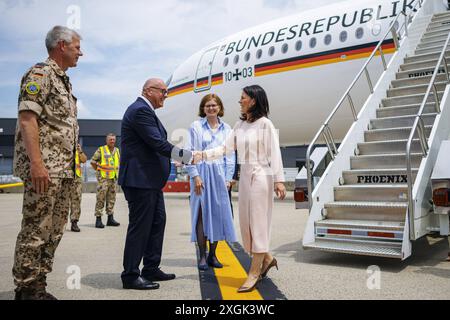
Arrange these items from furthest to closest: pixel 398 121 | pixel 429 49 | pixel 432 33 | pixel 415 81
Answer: pixel 432 33, pixel 429 49, pixel 415 81, pixel 398 121

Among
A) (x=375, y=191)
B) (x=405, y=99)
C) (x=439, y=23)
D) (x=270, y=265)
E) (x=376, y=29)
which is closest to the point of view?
(x=270, y=265)

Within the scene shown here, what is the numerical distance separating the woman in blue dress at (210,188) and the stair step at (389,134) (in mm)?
2192

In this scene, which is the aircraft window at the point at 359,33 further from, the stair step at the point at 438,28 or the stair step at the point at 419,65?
the stair step at the point at 419,65

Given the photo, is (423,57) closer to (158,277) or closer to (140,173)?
(140,173)

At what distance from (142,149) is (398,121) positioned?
3662 mm

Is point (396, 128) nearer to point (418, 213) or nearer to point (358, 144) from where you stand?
point (358, 144)

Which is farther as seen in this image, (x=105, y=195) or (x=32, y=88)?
(x=105, y=195)

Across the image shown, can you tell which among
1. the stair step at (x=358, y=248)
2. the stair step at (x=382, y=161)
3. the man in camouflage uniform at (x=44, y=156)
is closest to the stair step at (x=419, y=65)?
the stair step at (x=382, y=161)

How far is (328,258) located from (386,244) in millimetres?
771

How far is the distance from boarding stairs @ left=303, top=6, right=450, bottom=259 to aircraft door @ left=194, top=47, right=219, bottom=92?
640 centimetres

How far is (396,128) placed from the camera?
549 cm

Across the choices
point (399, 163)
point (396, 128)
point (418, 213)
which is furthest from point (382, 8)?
point (418, 213)

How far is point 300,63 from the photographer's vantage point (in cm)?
982

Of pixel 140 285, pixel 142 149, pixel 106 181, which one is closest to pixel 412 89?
pixel 142 149
